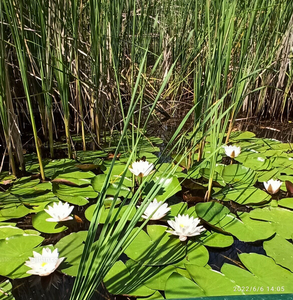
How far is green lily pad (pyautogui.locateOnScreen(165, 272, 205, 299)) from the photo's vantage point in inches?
30.1

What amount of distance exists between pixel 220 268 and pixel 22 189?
868mm

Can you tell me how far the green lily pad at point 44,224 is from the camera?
104 centimetres

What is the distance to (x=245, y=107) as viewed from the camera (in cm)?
229

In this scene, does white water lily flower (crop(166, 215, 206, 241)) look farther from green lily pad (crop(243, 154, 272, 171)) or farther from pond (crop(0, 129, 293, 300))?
green lily pad (crop(243, 154, 272, 171))

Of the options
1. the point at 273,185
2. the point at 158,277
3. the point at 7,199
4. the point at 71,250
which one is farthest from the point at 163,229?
the point at 7,199

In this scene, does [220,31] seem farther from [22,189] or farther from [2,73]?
[22,189]

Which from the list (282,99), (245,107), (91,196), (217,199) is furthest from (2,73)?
(282,99)

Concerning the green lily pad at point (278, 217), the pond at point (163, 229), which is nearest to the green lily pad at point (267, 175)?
the pond at point (163, 229)

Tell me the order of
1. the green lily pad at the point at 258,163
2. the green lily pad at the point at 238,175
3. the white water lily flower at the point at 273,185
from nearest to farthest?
the white water lily flower at the point at 273,185 → the green lily pad at the point at 238,175 → the green lily pad at the point at 258,163

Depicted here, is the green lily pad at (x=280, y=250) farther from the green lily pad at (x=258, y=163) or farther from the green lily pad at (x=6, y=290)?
the green lily pad at (x=6, y=290)

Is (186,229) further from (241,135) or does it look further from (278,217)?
(241,135)

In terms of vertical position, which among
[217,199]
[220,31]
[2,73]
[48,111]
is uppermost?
[220,31]

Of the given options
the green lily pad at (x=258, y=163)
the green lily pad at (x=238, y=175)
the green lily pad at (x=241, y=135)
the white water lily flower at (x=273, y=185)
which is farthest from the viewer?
the green lily pad at (x=241, y=135)
